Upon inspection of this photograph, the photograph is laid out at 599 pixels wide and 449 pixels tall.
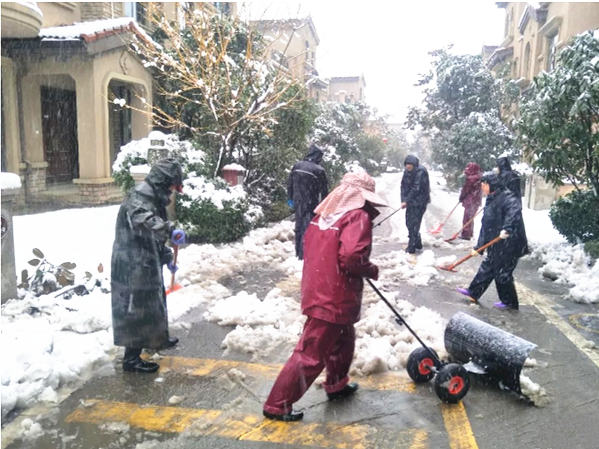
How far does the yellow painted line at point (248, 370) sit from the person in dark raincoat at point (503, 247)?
8.01ft

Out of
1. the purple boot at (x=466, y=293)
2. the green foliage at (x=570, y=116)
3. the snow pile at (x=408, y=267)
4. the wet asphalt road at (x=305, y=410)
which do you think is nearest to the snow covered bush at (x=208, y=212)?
the snow pile at (x=408, y=267)

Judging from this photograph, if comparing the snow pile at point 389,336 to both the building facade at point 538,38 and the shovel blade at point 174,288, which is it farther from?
the building facade at point 538,38

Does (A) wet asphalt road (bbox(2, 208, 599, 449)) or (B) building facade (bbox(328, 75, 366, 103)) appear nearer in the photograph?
(A) wet asphalt road (bbox(2, 208, 599, 449))

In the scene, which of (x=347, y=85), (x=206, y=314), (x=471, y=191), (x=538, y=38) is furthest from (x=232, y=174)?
(x=347, y=85)

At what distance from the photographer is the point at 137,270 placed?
391 centimetres

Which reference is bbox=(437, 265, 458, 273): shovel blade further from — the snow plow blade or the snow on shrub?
the snow on shrub

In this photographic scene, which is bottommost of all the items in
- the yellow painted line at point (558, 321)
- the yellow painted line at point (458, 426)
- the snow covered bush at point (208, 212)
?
the yellow painted line at point (558, 321)

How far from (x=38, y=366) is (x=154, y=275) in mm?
1075

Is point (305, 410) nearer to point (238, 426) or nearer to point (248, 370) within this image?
point (238, 426)

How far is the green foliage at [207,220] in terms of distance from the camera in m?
8.87

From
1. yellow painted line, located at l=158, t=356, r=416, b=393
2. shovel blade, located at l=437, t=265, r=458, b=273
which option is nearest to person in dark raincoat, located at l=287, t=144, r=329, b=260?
shovel blade, located at l=437, t=265, r=458, b=273

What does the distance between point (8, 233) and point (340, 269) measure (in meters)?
3.84

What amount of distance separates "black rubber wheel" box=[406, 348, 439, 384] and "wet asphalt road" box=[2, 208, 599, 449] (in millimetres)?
92

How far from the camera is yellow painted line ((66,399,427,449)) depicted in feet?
10.3
